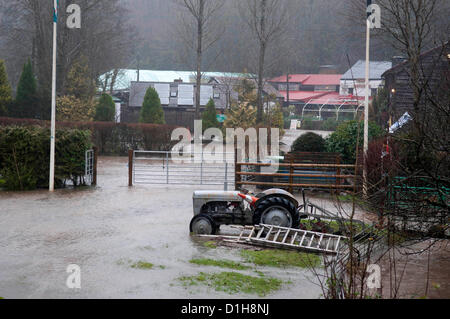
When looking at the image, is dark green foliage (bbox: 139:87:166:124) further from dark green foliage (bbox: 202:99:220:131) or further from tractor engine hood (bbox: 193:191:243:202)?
tractor engine hood (bbox: 193:191:243:202)

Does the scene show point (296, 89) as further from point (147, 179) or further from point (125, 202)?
point (125, 202)

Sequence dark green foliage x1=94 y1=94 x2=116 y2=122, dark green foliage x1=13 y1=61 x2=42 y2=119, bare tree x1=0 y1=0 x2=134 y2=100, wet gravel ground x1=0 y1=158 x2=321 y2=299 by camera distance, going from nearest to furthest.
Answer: wet gravel ground x1=0 y1=158 x2=321 y2=299 → dark green foliage x1=13 y1=61 x2=42 y2=119 → dark green foliage x1=94 y1=94 x2=116 y2=122 → bare tree x1=0 y1=0 x2=134 y2=100

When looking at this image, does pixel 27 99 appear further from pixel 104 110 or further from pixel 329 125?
pixel 329 125

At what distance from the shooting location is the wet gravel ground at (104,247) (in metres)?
8.30

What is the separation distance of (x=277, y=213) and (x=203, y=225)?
5.34ft

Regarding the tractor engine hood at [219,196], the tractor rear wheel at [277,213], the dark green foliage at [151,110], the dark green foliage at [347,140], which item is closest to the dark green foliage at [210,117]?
the dark green foliage at [151,110]

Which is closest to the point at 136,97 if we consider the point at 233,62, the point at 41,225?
the point at 233,62

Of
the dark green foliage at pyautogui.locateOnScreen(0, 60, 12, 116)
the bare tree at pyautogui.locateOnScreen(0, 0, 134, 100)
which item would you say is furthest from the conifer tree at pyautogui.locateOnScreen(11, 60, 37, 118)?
the bare tree at pyautogui.locateOnScreen(0, 0, 134, 100)

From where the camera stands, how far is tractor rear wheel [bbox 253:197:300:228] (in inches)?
468

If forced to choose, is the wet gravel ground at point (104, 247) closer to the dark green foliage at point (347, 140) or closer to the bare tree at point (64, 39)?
the dark green foliage at point (347, 140)

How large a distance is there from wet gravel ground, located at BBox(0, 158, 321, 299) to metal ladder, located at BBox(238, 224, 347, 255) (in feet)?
2.45

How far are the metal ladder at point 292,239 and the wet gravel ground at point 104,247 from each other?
2.45 feet
